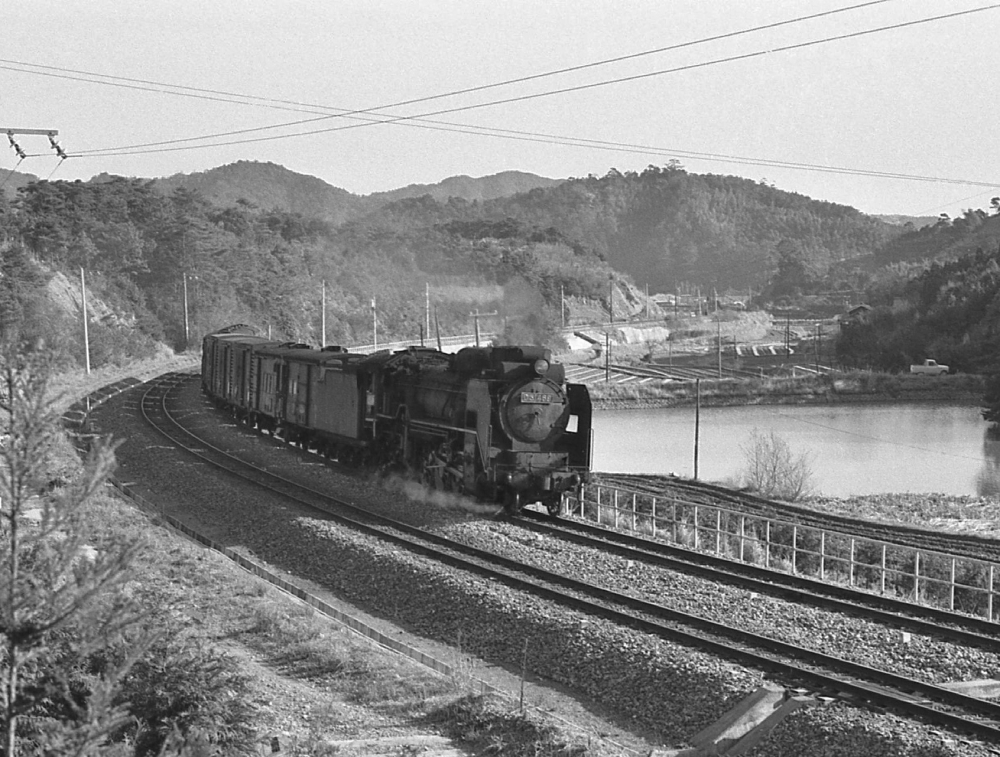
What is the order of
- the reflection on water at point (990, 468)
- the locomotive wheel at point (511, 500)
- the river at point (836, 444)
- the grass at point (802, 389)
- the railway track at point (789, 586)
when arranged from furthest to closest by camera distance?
the grass at point (802, 389), the river at point (836, 444), the reflection on water at point (990, 468), the locomotive wheel at point (511, 500), the railway track at point (789, 586)

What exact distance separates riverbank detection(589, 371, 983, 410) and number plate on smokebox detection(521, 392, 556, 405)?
215ft

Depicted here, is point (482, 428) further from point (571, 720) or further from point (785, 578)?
point (571, 720)

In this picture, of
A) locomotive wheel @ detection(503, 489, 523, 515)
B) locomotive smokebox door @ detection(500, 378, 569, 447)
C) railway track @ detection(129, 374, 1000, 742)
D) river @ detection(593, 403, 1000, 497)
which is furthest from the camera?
river @ detection(593, 403, 1000, 497)

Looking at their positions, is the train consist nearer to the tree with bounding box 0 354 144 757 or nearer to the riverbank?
the tree with bounding box 0 354 144 757

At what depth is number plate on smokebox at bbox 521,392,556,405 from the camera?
22797mm

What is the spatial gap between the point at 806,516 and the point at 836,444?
1287 inches

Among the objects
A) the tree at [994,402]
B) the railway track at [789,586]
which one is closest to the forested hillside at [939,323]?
the tree at [994,402]

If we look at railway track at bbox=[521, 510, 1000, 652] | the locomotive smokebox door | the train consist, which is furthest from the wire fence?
the locomotive smokebox door

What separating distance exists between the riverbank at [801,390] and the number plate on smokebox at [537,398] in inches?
2575

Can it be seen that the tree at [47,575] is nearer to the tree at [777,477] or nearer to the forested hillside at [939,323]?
the tree at [777,477]

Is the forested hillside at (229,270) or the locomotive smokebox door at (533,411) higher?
the forested hillside at (229,270)

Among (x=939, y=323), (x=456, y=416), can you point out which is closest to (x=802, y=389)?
(x=939, y=323)

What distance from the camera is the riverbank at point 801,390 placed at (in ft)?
296

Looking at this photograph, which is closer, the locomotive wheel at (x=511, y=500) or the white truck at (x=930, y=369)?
the locomotive wheel at (x=511, y=500)
